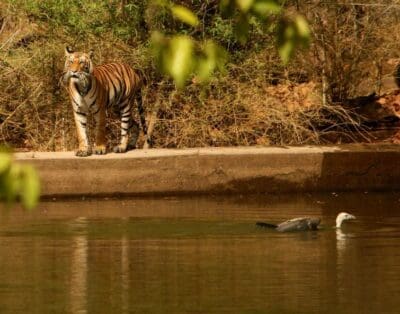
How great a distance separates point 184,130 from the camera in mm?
18234

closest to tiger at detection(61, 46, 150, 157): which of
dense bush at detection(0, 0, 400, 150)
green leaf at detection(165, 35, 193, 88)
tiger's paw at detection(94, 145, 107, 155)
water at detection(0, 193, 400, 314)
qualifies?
tiger's paw at detection(94, 145, 107, 155)

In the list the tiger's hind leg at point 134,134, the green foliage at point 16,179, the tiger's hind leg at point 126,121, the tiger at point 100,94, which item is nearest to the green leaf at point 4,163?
the green foliage at point 16,179

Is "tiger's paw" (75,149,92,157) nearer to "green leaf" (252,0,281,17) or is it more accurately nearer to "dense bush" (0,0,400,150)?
"dense bush" (0,0,400,150)

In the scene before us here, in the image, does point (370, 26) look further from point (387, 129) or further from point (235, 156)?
point (235, 156)

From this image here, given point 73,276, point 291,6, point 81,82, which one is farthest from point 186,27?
point 73,276

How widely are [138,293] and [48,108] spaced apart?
1020cm

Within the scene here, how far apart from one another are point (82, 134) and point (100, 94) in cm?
64

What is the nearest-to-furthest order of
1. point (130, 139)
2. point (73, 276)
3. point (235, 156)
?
point (73, 276)
point (235, 156)
point (130, 139)

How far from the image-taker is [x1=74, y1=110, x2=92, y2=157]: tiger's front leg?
1655cm

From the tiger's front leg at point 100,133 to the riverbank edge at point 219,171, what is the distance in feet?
0.46

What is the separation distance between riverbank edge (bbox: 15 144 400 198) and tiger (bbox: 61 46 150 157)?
0.36 m

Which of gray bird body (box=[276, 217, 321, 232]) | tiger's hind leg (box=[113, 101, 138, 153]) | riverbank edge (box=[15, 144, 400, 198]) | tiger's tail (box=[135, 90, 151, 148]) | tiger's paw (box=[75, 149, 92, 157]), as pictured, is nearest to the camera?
gray bird body (box=[276, 217, 321, 232])

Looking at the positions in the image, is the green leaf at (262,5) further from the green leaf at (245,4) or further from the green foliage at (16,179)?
the green foliage at (16,179)

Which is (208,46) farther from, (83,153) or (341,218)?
(83,153)
